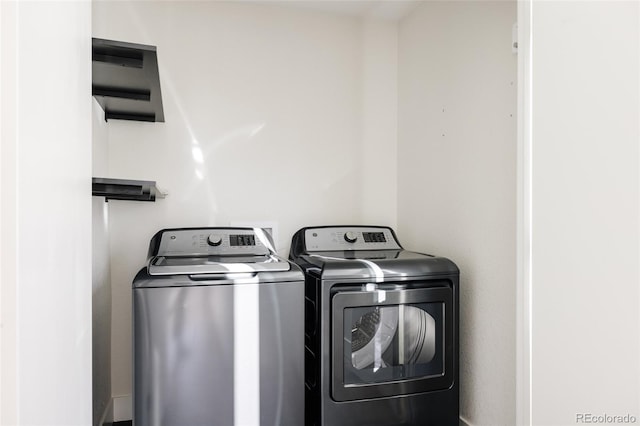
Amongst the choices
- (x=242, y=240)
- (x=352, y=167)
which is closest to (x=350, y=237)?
(x=352, y=167)

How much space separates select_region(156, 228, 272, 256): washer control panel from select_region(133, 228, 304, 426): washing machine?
11.9 inches

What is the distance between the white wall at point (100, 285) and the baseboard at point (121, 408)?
55 millimetres

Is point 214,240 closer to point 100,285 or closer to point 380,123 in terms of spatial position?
point 100,285

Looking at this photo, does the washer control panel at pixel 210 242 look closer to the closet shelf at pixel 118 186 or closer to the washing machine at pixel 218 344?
the washing machine at pixel 218 344

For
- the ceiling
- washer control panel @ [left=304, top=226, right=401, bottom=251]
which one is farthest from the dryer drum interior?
the ceiling

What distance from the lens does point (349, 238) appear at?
2.25 meters

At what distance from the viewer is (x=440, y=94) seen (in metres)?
2.08

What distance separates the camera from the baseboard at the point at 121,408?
2.09 m

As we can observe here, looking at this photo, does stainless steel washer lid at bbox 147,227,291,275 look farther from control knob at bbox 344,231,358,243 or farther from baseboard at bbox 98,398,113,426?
baseboard at bbox 98,398,113,426

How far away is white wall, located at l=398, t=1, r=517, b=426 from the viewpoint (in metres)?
1.64
